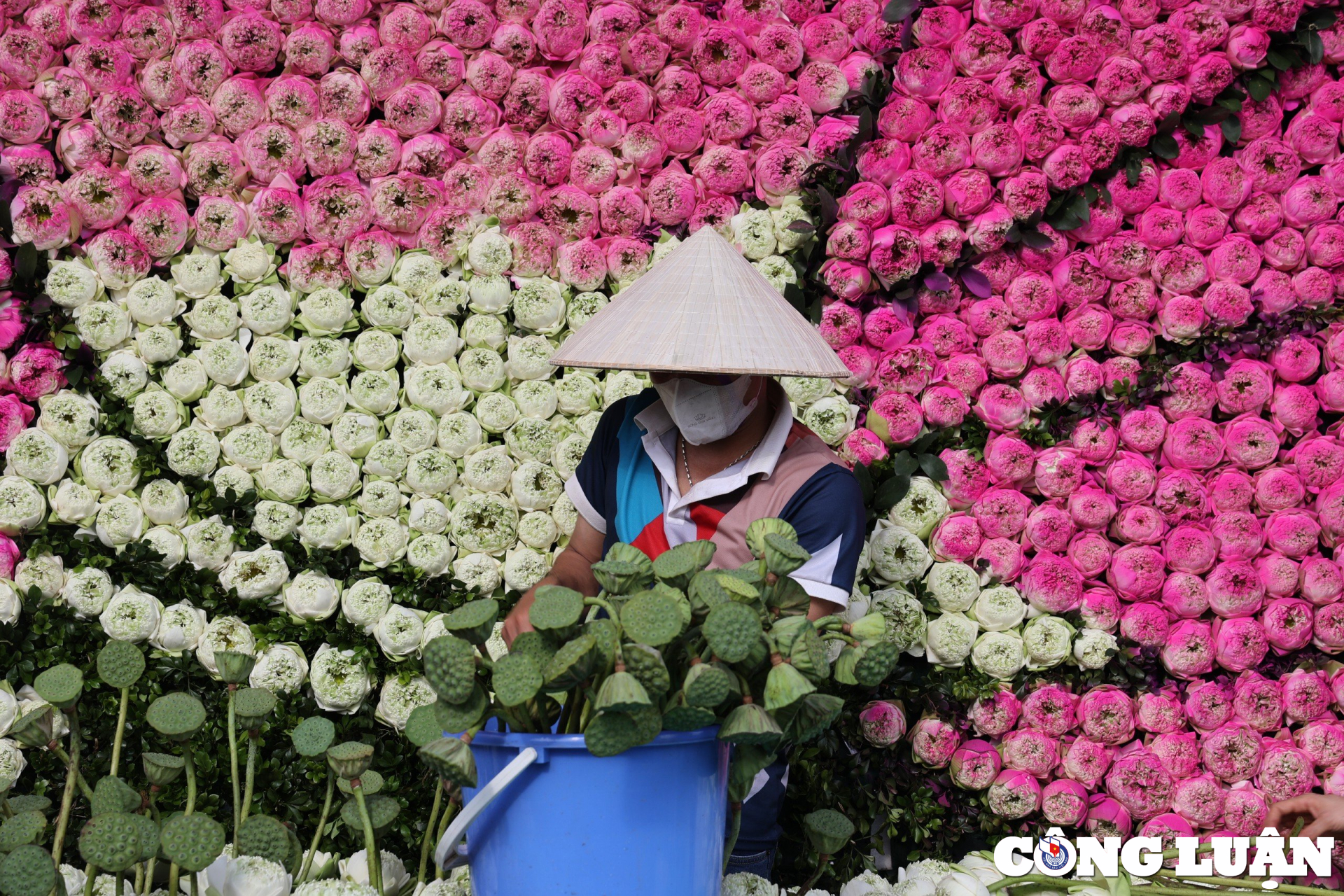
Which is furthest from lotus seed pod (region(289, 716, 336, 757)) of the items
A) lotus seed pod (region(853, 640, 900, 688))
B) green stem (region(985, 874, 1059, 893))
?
green stem (region(985, 874, 1059, 893))

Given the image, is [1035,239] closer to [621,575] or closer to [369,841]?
[621,575]

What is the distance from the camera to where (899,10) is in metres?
2.27

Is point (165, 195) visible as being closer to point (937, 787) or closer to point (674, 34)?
point (674, 34)

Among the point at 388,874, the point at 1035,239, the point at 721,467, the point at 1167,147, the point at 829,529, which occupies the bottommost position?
the point at 388,874

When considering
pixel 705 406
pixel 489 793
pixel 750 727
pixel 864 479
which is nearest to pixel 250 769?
pixel 489 793

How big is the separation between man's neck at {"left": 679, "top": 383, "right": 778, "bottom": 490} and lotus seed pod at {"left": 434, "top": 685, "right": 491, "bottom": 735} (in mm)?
777

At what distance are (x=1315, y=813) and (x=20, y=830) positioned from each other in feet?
5.81

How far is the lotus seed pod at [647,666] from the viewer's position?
34.8 inches

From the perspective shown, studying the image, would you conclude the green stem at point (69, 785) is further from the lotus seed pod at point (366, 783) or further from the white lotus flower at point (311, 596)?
the white lotus flower at point (311, 596)

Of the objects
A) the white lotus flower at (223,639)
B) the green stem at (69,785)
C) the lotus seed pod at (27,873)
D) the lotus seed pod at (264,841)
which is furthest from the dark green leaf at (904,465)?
the lotus seed pod at (27,873)

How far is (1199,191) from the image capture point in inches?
90.6

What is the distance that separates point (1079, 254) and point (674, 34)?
104 centimetres

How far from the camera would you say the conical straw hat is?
1.44 metres

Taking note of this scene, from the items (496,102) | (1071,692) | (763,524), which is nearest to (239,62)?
(496,102)
